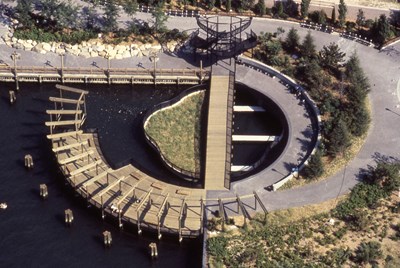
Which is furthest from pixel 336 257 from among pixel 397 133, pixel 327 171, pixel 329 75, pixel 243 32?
pixel 243 32

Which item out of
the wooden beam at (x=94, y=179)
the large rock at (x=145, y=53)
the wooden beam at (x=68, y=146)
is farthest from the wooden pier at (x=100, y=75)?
the wooden beam at (x=94, y=179)

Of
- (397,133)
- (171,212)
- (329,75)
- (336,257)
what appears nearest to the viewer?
(336,257)

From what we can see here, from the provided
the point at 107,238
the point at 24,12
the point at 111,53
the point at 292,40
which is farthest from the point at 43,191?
the point at 292,40

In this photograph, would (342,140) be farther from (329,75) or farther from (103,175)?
(103,175)

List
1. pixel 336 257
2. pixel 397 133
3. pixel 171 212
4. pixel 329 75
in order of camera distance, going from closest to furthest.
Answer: pixel 336 257 → pixel 171 212 → pixel 397 133 → pixel 329 75

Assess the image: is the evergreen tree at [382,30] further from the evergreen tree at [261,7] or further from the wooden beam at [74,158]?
the wooden beam at [74,158]

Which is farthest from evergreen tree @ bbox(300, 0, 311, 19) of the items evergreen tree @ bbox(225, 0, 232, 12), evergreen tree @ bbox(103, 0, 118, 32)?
evergreen tree @ bbox(103, 0, 118, 32)
